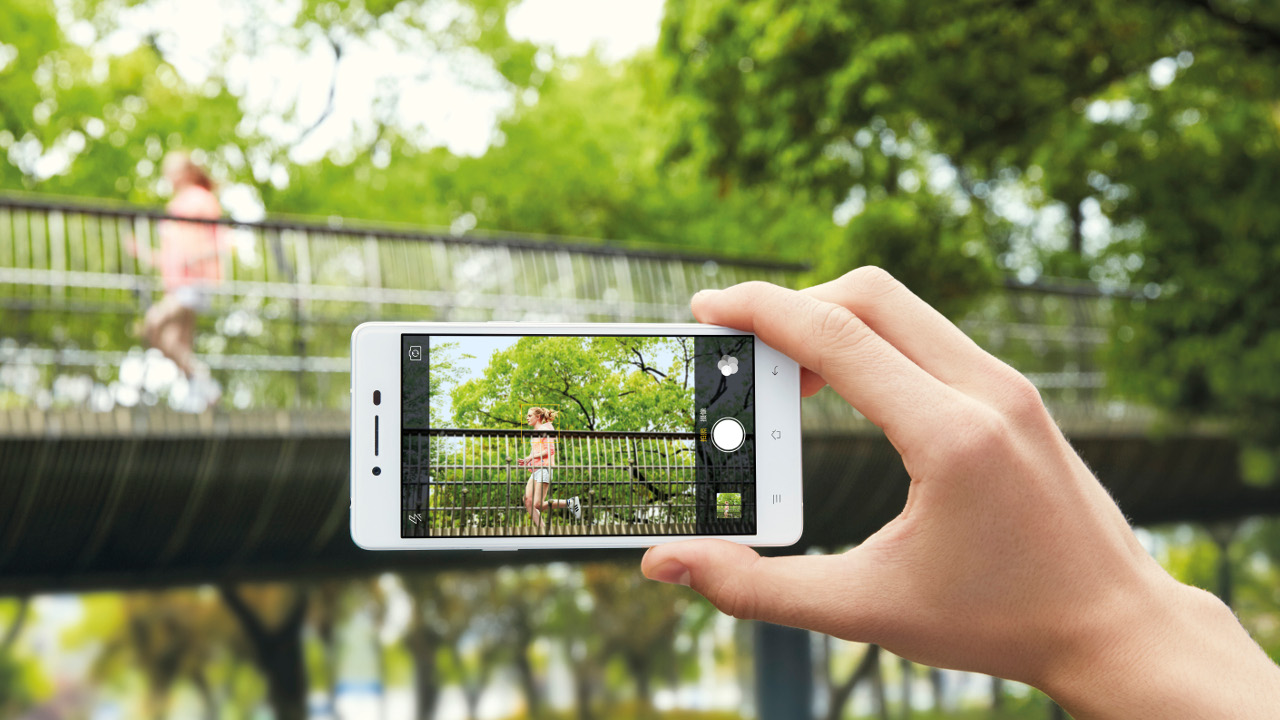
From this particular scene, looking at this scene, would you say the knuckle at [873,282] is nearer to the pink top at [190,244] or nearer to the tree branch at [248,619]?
the pink top at [190,244]

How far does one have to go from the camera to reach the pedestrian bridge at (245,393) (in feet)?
25.1

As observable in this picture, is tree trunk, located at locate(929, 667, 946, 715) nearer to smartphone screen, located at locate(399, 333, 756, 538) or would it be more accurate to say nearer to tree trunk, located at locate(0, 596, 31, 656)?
tree trunk, located at locate(0, 596, 31, 656)

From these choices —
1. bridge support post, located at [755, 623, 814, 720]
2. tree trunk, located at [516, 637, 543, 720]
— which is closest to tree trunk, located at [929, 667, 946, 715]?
bridge support post, located at [755, 623, 814, 720]

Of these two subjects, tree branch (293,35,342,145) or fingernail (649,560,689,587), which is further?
tree branch (293,35,342,145)

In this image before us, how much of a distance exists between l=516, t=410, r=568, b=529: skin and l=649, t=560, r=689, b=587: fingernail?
0.38 meters

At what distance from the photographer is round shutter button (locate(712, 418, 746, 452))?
75.8 inches

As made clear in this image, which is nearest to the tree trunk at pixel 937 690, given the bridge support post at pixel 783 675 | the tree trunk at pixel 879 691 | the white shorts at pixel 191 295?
the tree trunk at pixel 879 691

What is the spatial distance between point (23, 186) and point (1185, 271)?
1606cm

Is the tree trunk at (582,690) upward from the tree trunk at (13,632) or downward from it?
downward

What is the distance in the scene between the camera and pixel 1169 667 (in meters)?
1.34

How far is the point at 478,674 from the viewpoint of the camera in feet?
55.5

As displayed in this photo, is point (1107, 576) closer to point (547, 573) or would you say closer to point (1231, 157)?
point (1231, 157)

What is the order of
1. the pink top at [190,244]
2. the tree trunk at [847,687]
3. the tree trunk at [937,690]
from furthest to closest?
the tree trunk at [937,690] < the tree trunk at [847,687] < the pink top at [190,244]

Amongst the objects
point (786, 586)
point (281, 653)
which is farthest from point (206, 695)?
point (786, 586)
